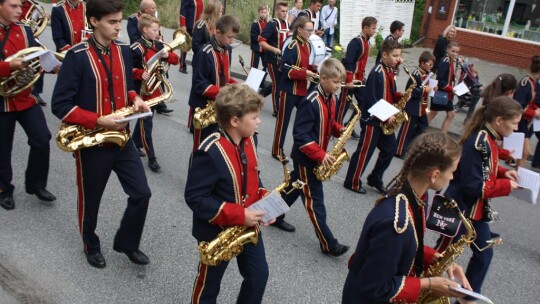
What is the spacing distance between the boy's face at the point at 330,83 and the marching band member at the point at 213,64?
132 centimetres

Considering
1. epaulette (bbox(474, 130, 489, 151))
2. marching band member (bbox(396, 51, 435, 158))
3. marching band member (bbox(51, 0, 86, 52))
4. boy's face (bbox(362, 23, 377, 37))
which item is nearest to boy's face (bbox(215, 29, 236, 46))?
marching band member (bbox(51, 0, 86, 52))

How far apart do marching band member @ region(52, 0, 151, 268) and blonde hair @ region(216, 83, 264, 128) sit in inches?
39.5

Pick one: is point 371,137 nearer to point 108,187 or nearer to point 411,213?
point 108,187

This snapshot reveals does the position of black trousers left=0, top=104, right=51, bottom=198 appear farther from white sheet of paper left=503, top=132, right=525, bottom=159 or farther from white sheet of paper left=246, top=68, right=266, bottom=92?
white sheet of paper left=503, top=132, right=525, bottom=159

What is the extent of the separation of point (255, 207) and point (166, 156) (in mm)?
3965

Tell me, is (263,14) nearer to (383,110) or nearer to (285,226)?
(383,110)

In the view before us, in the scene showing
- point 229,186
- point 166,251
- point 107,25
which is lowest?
point 166,251

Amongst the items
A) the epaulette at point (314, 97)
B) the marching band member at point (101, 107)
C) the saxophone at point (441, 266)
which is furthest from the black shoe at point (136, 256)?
the saxophone at point (441, 266)

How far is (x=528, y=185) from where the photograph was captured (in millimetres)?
3771

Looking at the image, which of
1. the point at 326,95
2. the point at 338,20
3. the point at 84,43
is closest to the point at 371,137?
the point at 326,95

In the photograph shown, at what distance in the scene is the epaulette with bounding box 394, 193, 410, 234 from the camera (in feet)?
7.48

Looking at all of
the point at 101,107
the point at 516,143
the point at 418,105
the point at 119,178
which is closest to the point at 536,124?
the point at 418,105

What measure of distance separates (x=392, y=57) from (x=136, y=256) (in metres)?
3.65

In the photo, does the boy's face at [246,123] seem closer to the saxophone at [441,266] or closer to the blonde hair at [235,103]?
the blonde hair at [235,103]
